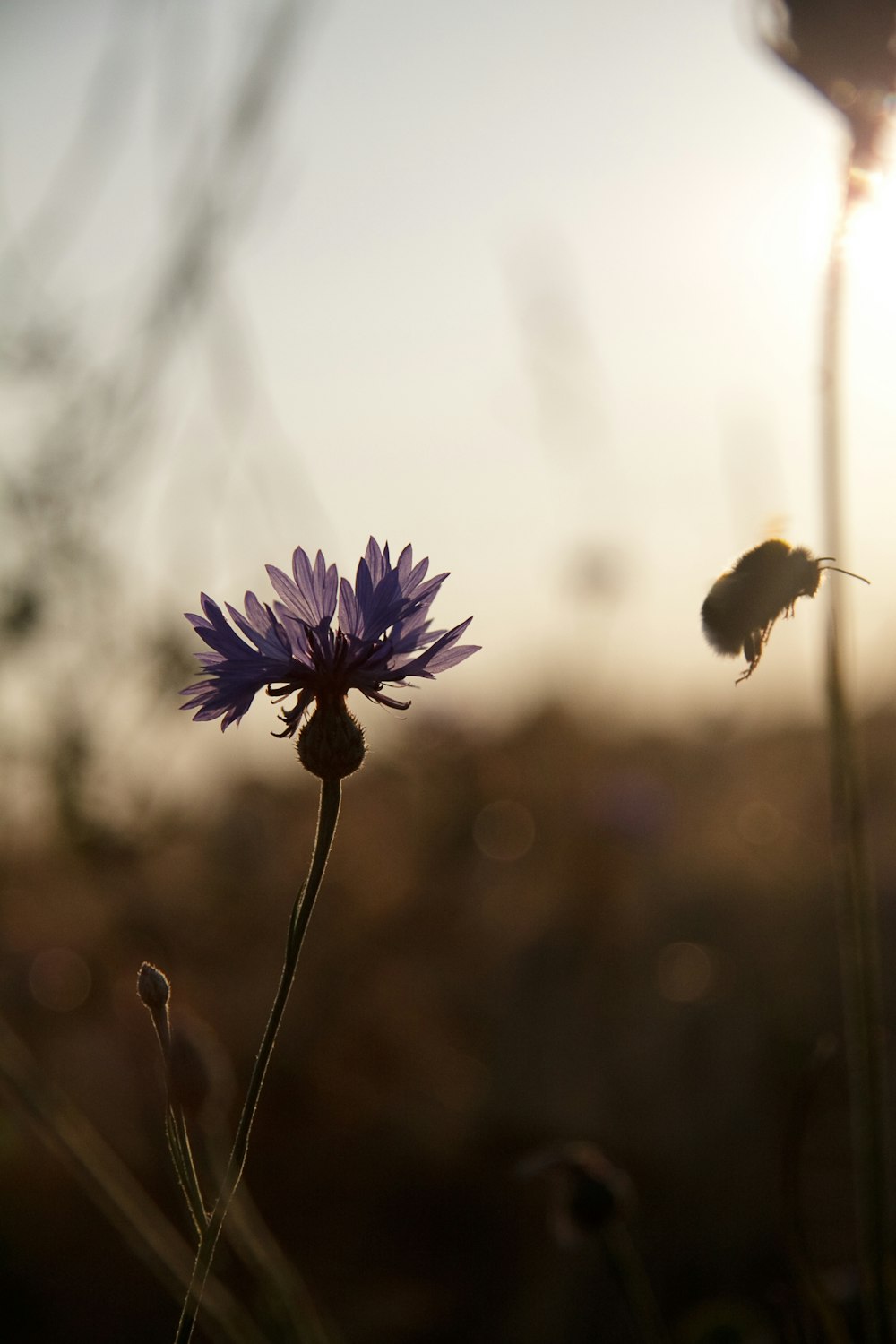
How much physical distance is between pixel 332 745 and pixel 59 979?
3.10m

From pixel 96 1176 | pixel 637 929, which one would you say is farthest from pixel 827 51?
pixel 637 929

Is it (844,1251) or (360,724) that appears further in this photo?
(844,1251)

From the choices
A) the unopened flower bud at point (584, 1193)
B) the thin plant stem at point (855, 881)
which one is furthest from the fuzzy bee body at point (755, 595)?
the unopened flower bud at point (584, 1193)

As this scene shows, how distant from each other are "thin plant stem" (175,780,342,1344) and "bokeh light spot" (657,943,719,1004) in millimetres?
2797

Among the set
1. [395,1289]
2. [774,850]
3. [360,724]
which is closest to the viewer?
[360,724]

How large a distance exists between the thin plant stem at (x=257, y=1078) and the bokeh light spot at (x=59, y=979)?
3.00m

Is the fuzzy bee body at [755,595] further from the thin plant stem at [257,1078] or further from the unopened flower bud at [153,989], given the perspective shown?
the unopened flower bud at [153,989]

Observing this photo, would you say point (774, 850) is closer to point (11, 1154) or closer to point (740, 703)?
point (740, 703)

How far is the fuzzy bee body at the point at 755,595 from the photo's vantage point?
103cm

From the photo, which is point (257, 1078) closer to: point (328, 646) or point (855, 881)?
point (328, 646)

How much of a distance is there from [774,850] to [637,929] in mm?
790

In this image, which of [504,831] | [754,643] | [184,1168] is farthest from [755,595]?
[504,831]

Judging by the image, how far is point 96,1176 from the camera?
1255mm

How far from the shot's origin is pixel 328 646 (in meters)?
1.11
